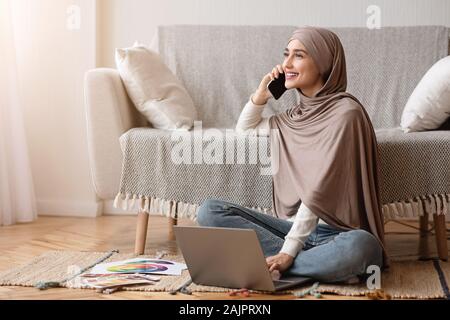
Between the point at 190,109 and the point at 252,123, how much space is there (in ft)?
1.43

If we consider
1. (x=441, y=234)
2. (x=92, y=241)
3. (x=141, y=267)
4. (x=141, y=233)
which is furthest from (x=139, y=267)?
(x=441, y=234)

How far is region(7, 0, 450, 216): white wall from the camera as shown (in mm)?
3674

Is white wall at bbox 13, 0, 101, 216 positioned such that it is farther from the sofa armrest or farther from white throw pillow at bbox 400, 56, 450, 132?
white throw pillow at bbox 400, 56, 450, 132

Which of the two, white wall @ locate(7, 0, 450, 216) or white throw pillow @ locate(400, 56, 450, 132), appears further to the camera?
white wall @ locate(7, 0, 450, 216)

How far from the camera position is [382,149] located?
8.54 ft

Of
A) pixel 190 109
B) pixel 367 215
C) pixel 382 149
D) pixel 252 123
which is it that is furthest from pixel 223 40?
pixel 367 215

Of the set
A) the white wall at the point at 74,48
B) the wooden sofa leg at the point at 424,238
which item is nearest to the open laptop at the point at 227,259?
the wooden sofa leg at the point at 424,238

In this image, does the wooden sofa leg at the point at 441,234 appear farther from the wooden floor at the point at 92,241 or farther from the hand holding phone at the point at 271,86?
the hand holding phone at the point at 271,86

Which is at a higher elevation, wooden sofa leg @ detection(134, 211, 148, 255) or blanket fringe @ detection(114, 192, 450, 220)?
blanket fringe @ detection(114, 192, 450, 220)

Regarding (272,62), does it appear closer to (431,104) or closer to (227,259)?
(431,104)

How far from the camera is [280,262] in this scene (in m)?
2.21

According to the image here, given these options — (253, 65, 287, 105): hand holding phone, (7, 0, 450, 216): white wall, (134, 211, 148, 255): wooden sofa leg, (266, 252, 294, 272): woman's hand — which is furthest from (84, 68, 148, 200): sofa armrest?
(7, 0, 450, 216): white wall

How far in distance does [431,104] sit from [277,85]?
57 centimetres
